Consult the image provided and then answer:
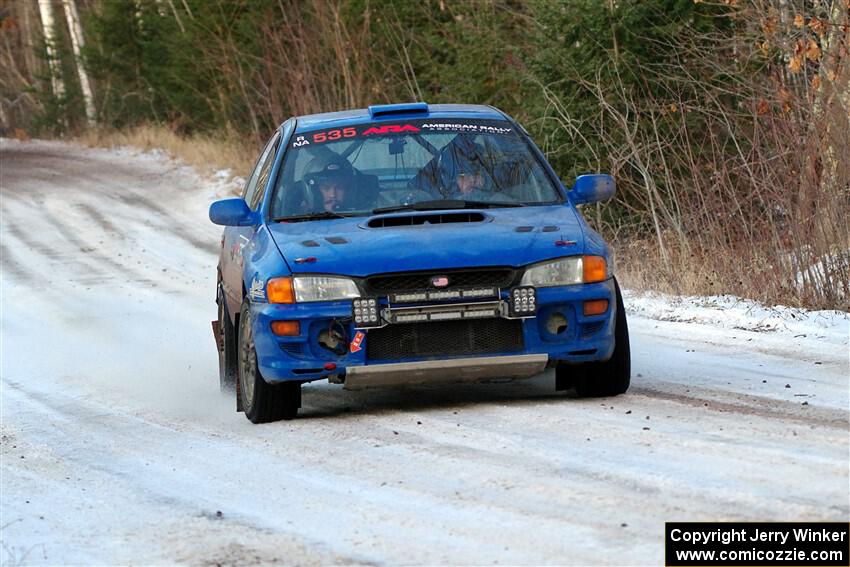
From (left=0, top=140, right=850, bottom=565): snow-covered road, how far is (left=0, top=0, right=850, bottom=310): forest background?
0.90m

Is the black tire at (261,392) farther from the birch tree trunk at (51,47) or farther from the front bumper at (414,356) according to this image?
the birch tree trunk at (51,47)

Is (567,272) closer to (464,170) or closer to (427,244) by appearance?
(427,244)

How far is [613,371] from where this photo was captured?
8.07 m

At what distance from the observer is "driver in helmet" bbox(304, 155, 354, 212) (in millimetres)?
8648

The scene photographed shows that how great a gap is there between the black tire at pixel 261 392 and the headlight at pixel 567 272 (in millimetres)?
1350

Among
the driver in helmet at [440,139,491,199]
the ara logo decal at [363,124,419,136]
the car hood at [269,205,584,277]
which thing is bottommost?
the car hood at [269,205,584,277]

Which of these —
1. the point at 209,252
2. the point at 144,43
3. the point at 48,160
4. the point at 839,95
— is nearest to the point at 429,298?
the point at 839,95

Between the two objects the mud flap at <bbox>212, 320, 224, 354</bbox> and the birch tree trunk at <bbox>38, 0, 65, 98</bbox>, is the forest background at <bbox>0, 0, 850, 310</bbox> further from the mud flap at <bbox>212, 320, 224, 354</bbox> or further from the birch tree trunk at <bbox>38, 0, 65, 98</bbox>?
the birch tree trunk at <bbox>38, 0, 65, 98</bbox>

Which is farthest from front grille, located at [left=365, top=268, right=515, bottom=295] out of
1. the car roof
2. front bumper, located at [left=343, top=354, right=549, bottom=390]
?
the car roof

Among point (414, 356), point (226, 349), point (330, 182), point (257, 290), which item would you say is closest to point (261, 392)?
point (257, 290)

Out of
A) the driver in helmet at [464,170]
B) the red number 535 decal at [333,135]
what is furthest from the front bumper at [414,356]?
the red number 535 decal at [333,135]

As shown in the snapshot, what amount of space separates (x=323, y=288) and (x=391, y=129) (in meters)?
1.74

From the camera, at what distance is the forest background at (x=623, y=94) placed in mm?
11438

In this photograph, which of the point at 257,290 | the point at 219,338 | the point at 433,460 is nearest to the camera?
the point at 433,460
